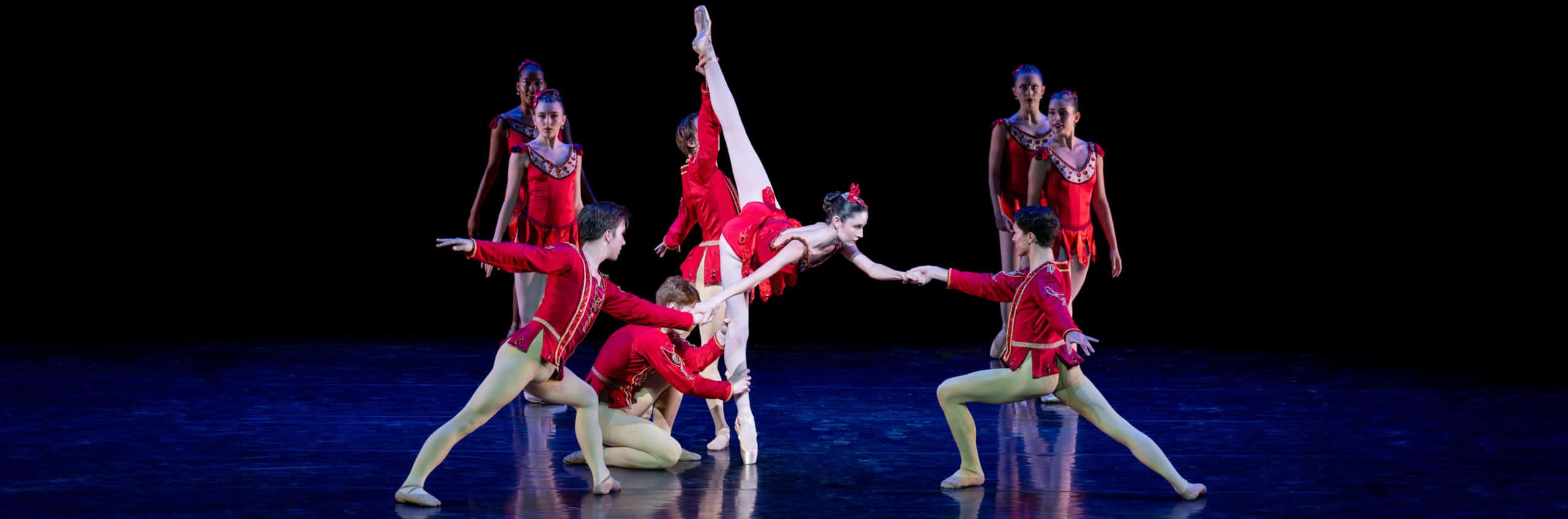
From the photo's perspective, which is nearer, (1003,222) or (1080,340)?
(1080,340)

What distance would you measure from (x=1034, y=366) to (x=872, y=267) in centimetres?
56

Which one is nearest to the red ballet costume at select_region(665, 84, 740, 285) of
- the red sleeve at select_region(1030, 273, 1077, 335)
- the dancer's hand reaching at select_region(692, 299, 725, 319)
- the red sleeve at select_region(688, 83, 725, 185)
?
the red sleeve at select_region(688, 83, 725, 185)

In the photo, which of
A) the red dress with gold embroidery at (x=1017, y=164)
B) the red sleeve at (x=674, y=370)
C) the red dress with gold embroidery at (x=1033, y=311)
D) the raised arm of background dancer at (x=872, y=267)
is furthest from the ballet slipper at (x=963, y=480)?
the red dress with gold embroidery at (x=1017, y=164)

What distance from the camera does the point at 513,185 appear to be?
16.2ft

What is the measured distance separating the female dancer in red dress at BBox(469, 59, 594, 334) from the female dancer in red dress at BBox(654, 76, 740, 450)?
90cm

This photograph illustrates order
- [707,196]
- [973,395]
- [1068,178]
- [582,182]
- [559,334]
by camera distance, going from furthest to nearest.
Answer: [582,182] → [1068,178] → [707,196] → [973,395] → [559,334]

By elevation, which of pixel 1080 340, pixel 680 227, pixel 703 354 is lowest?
pixel 703 354

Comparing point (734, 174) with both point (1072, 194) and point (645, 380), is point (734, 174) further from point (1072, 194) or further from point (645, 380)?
point (1072, 194)

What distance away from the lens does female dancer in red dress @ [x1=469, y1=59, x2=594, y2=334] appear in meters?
5.14

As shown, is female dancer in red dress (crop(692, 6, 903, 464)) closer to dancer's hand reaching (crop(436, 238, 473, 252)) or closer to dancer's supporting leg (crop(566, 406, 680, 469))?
dancer's supporting leg (crop(566, 406, 680, 469))

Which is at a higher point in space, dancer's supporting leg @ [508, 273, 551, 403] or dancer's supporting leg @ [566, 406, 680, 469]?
dancer's supporting leg @ [508, 273, 551, 403]

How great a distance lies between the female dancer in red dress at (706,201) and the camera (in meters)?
4.09

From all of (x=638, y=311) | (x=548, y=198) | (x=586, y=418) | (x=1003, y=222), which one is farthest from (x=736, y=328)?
(x=1003, y=222)

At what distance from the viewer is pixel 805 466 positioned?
374cm
